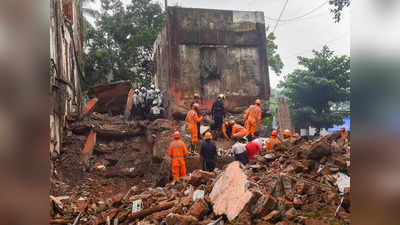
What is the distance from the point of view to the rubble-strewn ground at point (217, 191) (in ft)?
14.8

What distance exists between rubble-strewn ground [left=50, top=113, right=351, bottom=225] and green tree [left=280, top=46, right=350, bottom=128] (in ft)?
18.7

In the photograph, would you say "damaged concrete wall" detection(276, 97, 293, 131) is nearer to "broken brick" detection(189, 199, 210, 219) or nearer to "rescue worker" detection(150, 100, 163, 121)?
"rescue worker" detection(150, 100, 163, 121)

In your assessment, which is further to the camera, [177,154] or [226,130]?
[226,130]

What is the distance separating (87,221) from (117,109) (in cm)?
837

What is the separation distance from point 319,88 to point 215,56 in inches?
189

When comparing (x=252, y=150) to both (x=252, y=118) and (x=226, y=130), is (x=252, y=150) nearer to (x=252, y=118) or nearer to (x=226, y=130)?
(x=252, y=118)

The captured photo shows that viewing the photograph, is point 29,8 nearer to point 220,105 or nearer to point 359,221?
point 359,221

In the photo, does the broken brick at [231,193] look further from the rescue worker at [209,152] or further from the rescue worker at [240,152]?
the rescue worker at [209,152]

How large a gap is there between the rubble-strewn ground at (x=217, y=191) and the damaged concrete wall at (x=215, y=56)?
361cm

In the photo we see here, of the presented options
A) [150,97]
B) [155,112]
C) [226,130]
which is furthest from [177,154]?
Result: [150,97]

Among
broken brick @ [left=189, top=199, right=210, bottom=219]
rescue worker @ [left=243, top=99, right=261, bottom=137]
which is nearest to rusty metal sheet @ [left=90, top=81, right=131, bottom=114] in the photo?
rescue worker @ [left=243, top=99, right=261, bottom=137]

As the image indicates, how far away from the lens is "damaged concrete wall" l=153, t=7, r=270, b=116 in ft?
44.2

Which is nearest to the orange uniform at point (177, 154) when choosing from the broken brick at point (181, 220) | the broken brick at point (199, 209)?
the broken brick at point (199, 209)

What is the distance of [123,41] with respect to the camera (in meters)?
21.0
